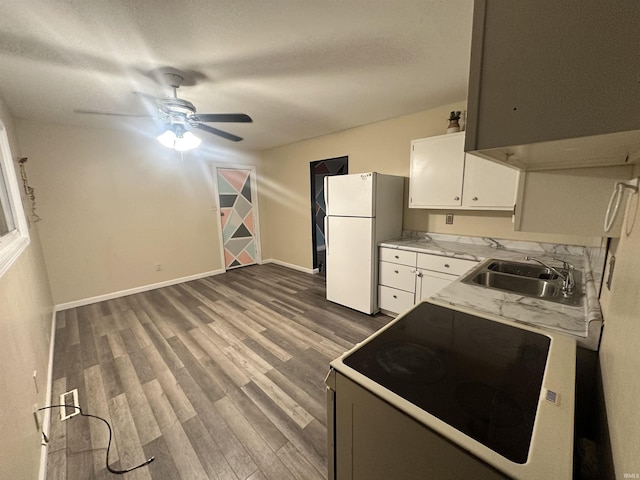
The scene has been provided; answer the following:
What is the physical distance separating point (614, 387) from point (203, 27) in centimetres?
231

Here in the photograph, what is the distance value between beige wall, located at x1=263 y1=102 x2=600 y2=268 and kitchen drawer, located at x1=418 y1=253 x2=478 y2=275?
63 centimetres

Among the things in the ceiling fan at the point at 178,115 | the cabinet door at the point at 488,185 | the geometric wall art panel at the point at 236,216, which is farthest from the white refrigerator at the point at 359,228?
the geometric wall art panel at the point at 236,216

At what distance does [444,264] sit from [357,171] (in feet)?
6.09

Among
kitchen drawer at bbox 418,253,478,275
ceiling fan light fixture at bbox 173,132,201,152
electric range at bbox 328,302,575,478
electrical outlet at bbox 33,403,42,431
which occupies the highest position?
ceiling fan light fixture at bbox 173,132,201,152

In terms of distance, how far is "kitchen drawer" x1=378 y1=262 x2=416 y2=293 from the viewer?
2699 mm

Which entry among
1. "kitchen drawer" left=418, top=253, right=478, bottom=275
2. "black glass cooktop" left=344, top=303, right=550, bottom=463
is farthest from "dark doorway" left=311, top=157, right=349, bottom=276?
"black glass cooktop" left=344, top=303, right=550, bottom=463

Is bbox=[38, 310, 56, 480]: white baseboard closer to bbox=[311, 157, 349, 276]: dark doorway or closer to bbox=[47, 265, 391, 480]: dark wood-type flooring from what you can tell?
bbox=[47, 265, 391, 480]: dark wood-type flooring

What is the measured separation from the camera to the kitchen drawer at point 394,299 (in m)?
2.76

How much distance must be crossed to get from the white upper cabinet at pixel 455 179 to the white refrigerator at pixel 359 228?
312mm

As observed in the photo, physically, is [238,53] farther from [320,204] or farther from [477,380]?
[320,204]

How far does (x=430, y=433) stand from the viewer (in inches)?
25.5

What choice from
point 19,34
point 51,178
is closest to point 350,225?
point 19,34

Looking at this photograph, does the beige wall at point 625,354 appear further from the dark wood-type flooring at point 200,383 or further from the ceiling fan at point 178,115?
the ceiling fan at point 178,115

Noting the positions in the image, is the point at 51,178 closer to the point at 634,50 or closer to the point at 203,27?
the point at 203,27
